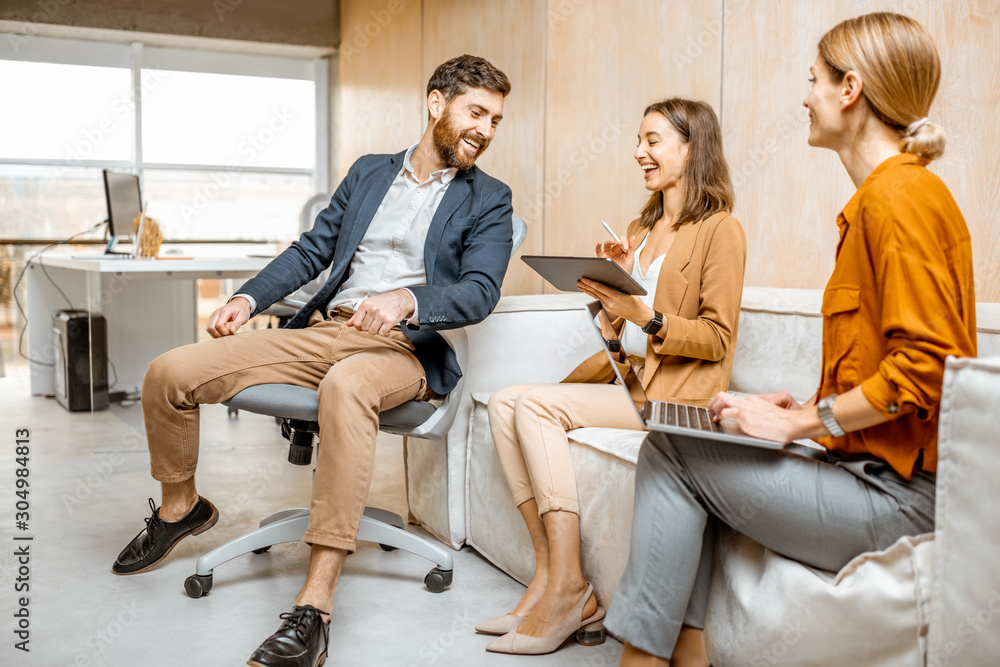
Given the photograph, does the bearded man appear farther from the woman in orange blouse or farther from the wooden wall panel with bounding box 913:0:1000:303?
the wooden wall panel with bounding box 913:0:1000:303

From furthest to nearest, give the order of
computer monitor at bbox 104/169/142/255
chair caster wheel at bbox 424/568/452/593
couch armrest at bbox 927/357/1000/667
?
computer monitor at bbox 104/169/142/255 → chair caster wheel at bbox 424/568/452/593 → couch armrest at bbox 927/357/1000/667

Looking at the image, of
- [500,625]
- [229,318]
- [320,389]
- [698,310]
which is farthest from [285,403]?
[698,310]

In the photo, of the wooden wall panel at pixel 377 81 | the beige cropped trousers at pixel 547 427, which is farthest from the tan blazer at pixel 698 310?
the wooden wall panel at pixel 377 81

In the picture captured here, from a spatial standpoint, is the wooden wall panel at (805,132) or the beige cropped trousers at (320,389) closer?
the beige cropped trousers at (320,389)

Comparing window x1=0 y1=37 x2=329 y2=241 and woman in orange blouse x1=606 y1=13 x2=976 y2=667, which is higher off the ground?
window x1=0 y1=37 x2=329 y2=241

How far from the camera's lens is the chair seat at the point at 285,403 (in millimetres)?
1869

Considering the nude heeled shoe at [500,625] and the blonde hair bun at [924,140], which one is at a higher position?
the blonde hair bun at [924,140]

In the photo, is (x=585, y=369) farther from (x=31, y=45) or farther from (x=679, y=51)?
(x=31, y=45)

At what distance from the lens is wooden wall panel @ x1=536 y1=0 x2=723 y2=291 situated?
8.52 feet

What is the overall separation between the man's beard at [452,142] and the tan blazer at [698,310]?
650mm

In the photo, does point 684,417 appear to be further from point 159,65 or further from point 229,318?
point 159,65

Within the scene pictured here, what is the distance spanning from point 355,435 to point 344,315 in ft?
1.54

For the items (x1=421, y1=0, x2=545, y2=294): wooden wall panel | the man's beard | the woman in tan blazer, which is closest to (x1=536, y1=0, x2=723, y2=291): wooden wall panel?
(x1=421, y1=0, x2=545, y2=294): wooden wall panel

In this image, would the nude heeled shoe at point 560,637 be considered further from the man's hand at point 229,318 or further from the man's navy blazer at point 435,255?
the man's hand at point 229,318
